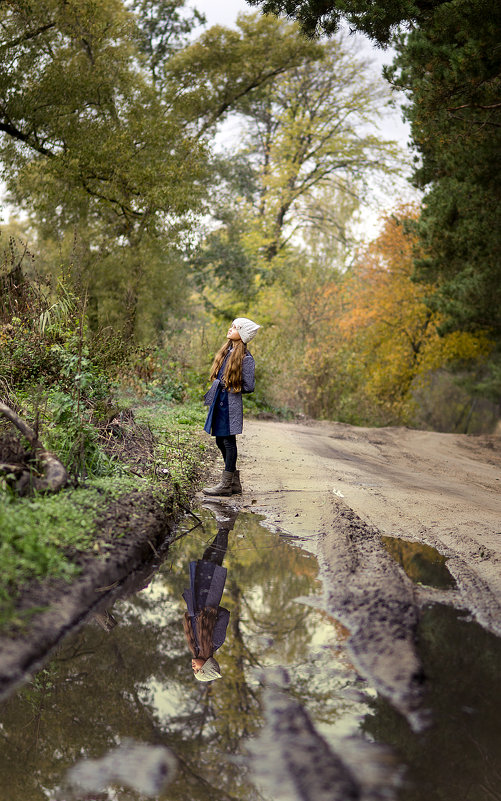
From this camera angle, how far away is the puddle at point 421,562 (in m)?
4.62

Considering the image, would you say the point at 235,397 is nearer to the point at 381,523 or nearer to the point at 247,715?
the point at 381,523

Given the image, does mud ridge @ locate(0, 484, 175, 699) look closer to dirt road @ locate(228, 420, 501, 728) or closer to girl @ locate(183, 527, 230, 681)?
girl @ locate(183, 527, 230, 681)

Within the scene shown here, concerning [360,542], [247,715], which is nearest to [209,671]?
[247,715]

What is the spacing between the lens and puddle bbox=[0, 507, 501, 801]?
240 cm

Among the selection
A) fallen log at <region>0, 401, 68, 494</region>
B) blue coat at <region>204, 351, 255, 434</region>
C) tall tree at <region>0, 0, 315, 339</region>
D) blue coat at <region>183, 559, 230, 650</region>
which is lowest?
blue coat at <region>183, 559, 230, 650</region>

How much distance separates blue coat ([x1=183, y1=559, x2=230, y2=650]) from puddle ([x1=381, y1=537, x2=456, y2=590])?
140 centimetres

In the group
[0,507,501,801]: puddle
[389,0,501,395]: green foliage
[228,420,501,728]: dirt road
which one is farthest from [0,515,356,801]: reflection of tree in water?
[389,0,501,395]: green foliage

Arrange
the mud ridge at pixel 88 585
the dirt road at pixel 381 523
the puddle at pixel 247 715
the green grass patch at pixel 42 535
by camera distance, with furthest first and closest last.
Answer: the dirt road at pixel 381 523
the green grass patch at pixel 42 535
the mud ridge at pixel 88 585
the puddle at pixel 247 715

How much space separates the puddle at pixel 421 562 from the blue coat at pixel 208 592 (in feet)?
4.61

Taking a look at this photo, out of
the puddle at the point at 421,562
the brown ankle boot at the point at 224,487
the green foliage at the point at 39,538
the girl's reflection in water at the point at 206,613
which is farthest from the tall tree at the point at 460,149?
the green foliage at the point at 39,538

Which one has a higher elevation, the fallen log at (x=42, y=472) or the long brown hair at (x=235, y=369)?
the long brown hair at (x=235, y=369)

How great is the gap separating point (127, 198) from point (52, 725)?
1757 cm

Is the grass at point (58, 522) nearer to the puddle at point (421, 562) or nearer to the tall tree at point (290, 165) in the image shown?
→ the puddle at point (421, 562)

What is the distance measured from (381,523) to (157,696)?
11.6 ft
